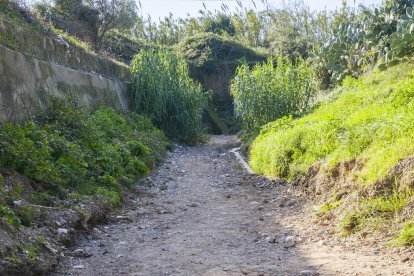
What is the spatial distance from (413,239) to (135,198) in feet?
13.7

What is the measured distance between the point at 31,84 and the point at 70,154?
6.89 feet

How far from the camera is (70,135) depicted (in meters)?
7.61

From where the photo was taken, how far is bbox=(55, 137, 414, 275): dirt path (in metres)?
4.13

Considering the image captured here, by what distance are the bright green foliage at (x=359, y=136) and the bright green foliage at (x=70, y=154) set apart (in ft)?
7.84

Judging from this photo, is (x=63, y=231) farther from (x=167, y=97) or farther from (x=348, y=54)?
(x=167, y=97)

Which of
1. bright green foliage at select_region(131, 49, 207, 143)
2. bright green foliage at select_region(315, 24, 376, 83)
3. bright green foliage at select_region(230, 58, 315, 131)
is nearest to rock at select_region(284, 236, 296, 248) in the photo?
bright green foliage at select_region(230, 58, 315, 131)

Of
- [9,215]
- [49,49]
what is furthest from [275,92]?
[9,215]

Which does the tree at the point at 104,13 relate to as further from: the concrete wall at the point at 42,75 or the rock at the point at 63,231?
the rock at the point at 63,231

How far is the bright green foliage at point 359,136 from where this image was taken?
211 inches

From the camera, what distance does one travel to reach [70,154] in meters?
6.52

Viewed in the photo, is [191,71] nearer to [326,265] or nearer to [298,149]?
[298,149]

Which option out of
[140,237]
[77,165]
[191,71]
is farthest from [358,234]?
[191,71]

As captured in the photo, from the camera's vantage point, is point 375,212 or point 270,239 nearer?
point 375,212

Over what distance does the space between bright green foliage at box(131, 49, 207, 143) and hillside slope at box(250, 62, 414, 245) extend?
6.33 meters
